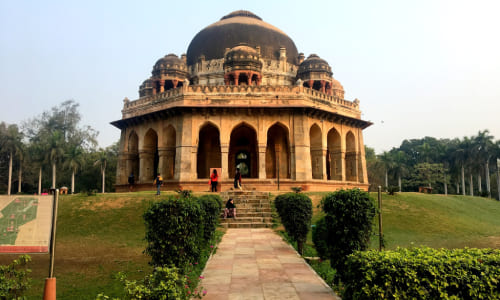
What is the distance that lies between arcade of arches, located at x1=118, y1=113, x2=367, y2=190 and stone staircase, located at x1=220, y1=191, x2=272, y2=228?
339 centimetres

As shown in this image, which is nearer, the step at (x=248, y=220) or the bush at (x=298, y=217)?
the bush at (x=298, y=217)

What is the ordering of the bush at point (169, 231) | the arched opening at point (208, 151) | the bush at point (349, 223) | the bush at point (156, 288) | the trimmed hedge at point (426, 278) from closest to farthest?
1. the bush at point (156, 288)
2. the trimmed hedge at point (426, 278)
3. the bush at point (169, 231)
4. the bush at point (349, 223)
5. the arched opening at point (208, 151)

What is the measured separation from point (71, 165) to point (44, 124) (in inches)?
578

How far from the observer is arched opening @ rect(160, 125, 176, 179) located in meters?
21.5

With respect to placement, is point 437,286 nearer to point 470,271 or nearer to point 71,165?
point 470,271

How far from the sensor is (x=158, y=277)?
11.1 feet

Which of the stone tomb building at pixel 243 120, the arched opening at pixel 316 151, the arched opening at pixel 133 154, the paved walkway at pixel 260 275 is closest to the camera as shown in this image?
the paved walkway at pixel 260 275

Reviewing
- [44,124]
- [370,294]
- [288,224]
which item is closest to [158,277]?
[370,294]

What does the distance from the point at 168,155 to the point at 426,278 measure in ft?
65.0

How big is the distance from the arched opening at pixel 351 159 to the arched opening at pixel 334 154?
60.7 inches

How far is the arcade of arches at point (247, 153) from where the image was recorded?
19969 millimetres

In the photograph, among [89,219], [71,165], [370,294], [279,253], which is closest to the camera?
[370,294]

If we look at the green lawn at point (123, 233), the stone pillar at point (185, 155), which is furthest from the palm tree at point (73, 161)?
the green lawn at point (123, 233)

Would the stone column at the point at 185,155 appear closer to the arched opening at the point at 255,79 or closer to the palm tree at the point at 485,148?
the arched opening at the point at 255,79
